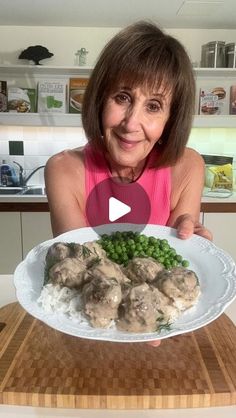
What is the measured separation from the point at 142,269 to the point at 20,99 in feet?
8.20

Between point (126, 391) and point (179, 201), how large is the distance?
30.3 inches

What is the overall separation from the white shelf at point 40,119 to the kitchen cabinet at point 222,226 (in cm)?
126

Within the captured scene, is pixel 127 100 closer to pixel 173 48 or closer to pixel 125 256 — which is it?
pixel 173 48

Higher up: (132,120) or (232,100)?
(232,100)

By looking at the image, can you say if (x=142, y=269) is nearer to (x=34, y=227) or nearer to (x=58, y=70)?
(x=34, y=227)

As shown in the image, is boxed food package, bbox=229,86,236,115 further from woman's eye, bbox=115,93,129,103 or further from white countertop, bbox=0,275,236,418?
white countertop, bbox=0,275,236,418

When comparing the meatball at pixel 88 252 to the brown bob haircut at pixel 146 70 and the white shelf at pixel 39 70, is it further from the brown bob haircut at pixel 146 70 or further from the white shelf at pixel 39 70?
the white shelf at pixel 39 70

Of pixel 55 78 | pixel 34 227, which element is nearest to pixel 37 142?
pixel 55 78

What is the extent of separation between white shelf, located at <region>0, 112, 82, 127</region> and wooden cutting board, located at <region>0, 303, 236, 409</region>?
2.28 meters

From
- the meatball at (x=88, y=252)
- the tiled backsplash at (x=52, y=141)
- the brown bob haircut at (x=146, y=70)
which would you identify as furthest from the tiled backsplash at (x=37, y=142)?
the meatball at (x=88, y=252)

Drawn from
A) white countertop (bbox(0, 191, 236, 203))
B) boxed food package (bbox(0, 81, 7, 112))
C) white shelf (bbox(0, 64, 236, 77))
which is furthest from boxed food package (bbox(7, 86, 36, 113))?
white countertop (bbox(0, 191, 236, 203))

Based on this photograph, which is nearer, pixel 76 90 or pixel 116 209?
pixel 116 209

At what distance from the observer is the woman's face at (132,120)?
3.53ft

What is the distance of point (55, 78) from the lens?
3.14 m
